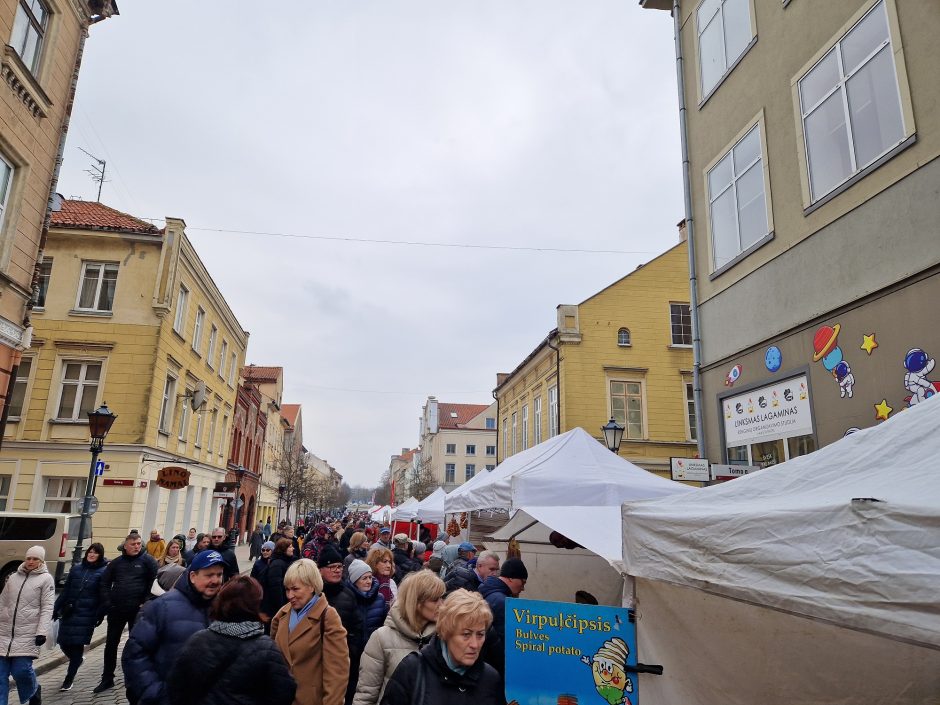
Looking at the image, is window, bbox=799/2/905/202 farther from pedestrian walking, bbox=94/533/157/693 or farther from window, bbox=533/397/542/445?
window, bbox=533/397/542/445

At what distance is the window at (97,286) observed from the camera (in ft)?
67.1

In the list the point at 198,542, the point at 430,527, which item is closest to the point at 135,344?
the point at 198,542

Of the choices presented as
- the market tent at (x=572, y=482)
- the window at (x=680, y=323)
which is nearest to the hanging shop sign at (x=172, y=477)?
the market tent at (x=572, y=482)

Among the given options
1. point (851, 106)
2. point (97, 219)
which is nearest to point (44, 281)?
point (97, 219)

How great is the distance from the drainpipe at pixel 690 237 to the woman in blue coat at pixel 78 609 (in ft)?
31.0

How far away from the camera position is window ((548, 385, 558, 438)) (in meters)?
25.6

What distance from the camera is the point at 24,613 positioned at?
631 centimetres

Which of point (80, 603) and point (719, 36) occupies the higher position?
point (719, 36)

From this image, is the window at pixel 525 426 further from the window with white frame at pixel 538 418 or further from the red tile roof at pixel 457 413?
the red tile roof at pixel 457 413

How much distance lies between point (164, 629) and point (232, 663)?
4.25 ft

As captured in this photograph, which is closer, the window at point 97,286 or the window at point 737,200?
the window at point 737,200

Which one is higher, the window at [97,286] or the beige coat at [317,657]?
the window at [97,286]

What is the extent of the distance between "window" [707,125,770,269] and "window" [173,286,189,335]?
18459 millimetres

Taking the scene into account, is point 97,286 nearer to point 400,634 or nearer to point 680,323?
point 400,634
